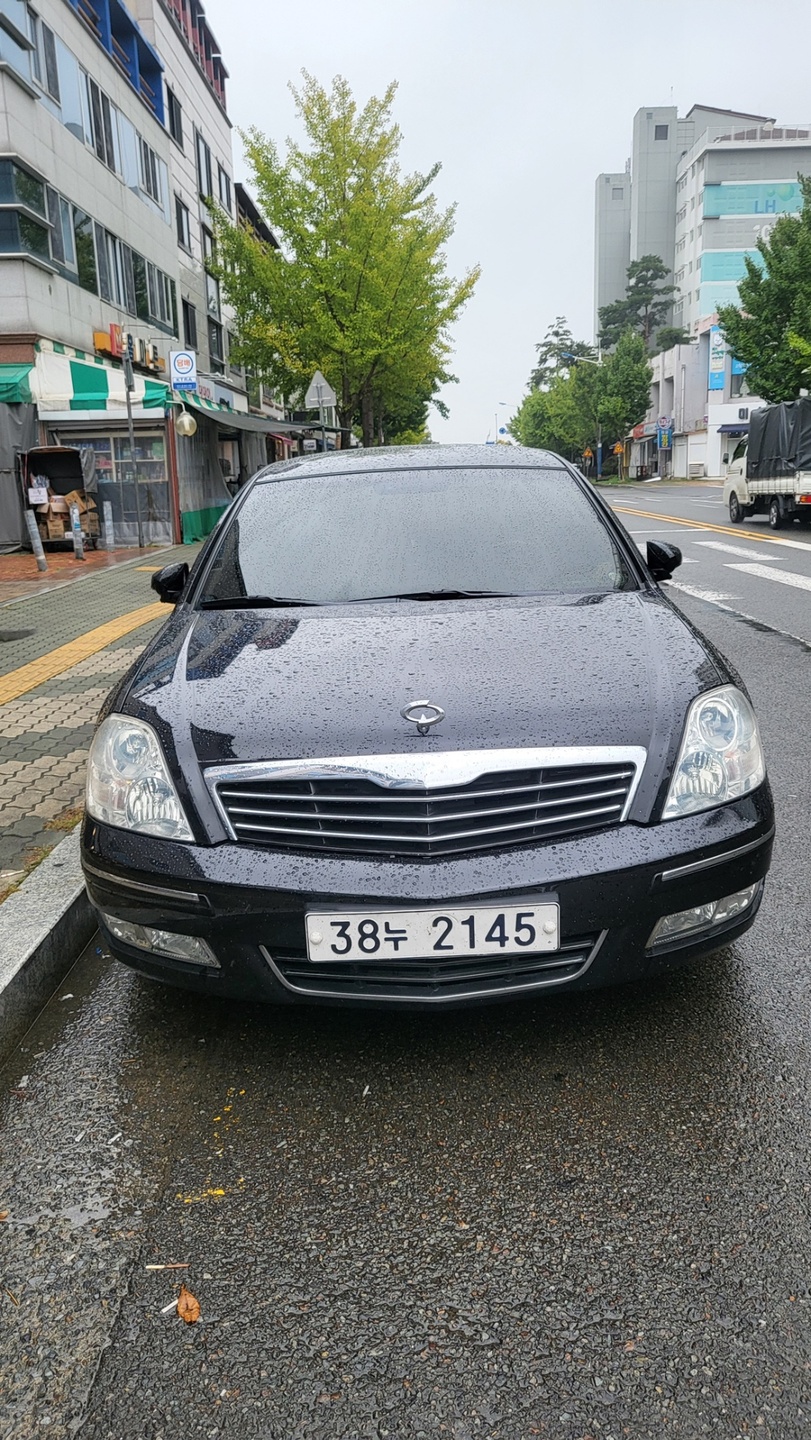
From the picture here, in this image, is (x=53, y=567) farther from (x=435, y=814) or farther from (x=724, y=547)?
(x=435, y=814)

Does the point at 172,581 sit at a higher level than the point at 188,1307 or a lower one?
higher

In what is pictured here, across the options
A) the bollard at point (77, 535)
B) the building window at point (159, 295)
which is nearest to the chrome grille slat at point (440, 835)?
the bollard at point (77, 535)

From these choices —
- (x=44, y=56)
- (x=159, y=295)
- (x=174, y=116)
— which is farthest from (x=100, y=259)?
(x=174, y=116)

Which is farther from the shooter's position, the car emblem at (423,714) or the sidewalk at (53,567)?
the sidewalk at (53,567)

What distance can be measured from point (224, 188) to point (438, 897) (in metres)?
46.3

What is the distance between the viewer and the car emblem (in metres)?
2.50

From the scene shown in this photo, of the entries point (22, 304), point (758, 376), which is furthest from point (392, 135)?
point (758, 376)

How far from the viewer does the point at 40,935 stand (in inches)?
127

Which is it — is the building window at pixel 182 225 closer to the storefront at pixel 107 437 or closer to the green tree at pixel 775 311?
the storefront at pixel 107 437

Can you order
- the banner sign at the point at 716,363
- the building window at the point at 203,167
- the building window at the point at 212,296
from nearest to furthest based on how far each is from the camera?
the building window at the point at 203,167
the building window at the point at 212,296
the banner sign at the point at 716,363

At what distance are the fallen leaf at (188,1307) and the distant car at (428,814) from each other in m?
0.69

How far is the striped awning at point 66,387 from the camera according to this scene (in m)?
18.7

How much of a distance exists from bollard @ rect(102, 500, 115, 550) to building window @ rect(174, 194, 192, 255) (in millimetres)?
17361

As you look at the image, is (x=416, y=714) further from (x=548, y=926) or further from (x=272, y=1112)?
(x=272, y=1112)
